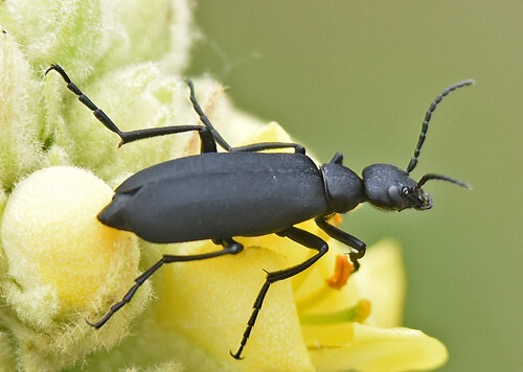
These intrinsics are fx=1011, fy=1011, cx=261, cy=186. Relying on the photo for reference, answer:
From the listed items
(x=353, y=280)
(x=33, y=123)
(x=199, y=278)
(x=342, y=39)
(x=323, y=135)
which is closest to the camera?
(x=33, y=123)

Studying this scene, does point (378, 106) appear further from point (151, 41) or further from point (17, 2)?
point (17, 2)

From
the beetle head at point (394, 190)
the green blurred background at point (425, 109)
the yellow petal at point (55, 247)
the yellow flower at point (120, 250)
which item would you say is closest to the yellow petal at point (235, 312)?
the yellow flower at point (120, 250)

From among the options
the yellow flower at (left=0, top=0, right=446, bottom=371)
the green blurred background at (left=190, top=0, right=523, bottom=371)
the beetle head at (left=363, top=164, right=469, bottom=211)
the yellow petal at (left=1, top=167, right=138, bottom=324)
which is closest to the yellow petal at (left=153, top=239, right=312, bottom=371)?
the yellow flower at (left=0, top=0, right=446, bottom=371)

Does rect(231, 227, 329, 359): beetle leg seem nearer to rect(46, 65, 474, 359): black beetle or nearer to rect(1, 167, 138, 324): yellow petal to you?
rect(46, 65, 474, 359): black beetle

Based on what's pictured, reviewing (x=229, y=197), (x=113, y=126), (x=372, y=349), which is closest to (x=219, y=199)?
(x=229, y=197)

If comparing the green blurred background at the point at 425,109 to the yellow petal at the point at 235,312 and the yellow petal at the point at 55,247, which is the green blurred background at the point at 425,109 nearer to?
the yellow petal at the point at 235,312

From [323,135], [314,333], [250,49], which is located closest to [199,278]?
[314,333]

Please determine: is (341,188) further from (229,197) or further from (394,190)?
(229,197)
